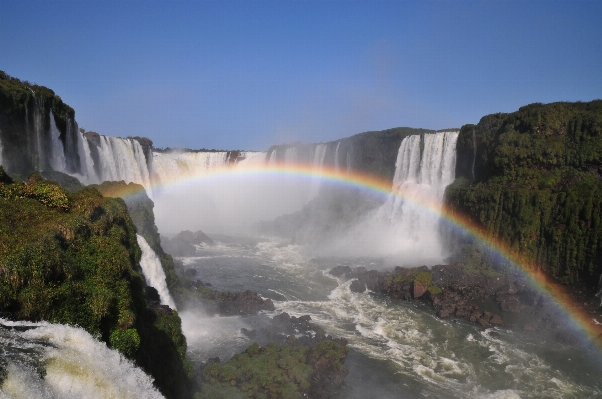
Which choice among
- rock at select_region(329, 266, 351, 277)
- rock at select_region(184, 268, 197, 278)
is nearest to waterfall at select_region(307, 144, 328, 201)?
rock at select_region(329, 266, 351, 277)

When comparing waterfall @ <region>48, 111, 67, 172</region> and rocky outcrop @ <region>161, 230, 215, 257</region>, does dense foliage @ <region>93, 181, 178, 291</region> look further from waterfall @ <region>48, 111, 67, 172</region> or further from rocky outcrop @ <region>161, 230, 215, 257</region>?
rocky outcrop @ <region>161, 230, 215, 257</region>

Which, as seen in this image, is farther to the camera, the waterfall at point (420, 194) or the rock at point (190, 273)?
the waterfall at point (420, 194)

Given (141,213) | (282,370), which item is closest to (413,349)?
(282,370)

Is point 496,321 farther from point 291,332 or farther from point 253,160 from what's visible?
point 253,160

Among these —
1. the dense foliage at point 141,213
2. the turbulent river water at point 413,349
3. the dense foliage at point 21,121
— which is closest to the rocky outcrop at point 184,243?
the turbulent river water at point 413,349

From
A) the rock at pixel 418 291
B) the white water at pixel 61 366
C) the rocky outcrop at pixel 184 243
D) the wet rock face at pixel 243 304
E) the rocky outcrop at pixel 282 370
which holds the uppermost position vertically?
the white water at pixel 61 366

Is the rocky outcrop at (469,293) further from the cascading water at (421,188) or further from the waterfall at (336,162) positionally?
the waterfall at (336,162)
